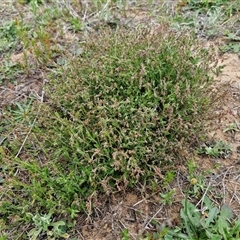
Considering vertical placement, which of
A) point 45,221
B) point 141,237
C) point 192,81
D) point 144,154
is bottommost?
point 141,237

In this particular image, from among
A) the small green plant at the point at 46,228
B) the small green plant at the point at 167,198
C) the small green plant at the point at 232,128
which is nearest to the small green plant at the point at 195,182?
the small green plant at the point at 167,198

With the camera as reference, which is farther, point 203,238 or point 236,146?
point 236,146

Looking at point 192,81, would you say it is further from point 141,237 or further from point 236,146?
point 141,237

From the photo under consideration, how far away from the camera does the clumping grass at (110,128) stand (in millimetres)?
2072

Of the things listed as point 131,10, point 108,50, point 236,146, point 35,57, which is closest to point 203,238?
point 236,146

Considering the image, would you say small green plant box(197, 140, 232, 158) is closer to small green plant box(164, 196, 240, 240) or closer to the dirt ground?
the dirt ground

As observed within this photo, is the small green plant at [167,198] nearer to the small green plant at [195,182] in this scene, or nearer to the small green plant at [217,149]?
the small green plant at [195,182]

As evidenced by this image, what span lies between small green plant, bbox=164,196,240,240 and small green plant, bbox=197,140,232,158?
354mm

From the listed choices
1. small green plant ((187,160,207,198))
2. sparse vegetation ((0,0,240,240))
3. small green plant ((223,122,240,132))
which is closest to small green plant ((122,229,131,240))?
sparse vegetation ((0,0,240,240))

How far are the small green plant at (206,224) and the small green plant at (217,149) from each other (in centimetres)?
35

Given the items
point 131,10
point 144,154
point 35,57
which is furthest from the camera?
point 131,10

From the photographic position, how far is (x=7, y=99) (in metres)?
2.86

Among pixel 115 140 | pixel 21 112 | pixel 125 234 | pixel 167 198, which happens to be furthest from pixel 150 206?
pixel 21 112

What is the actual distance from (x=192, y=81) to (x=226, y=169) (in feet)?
1.89
